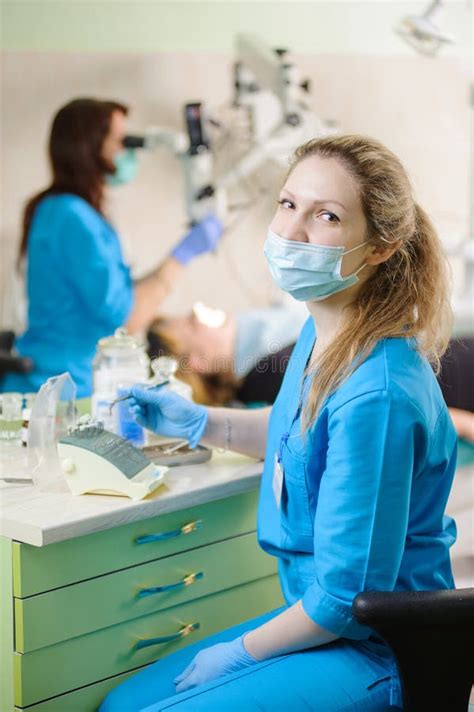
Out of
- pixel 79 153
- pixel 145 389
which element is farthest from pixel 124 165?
pixel 145 389

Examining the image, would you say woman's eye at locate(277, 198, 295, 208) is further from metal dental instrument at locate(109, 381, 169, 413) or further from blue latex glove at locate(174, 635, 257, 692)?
blue latex glove at locate(174, 635, 257, 692)

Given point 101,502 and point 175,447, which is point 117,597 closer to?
point 101,502

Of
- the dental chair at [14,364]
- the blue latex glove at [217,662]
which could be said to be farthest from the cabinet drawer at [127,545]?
the dental chair at [14,364]

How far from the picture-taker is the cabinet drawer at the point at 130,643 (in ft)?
4.70

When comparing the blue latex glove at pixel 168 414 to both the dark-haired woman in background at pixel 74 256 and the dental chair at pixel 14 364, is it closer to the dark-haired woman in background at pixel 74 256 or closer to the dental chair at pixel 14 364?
the dark-haired woman in background at pixel 74 256

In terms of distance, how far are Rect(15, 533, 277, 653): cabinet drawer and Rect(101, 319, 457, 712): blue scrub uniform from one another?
6.0 inches

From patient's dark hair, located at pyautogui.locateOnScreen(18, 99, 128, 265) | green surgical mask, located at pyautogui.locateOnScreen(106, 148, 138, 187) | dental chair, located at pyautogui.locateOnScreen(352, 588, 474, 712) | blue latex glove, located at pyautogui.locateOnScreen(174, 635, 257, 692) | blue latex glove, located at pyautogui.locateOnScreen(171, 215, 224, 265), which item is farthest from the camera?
blue latex glove, located at pyautogui.locateOnScreen(171, 215, 224, 265)

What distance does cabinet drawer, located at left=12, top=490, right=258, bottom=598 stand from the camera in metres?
1.41

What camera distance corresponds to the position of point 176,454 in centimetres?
174

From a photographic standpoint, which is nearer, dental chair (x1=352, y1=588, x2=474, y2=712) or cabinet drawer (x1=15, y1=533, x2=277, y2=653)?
dental chair (x1=352, y1=588, x2=474, y2=712)

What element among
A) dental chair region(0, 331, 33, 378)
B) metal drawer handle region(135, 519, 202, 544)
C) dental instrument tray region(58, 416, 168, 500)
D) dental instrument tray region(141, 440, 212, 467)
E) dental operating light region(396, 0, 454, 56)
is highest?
dental operating light region(396, 0, 454, 56)

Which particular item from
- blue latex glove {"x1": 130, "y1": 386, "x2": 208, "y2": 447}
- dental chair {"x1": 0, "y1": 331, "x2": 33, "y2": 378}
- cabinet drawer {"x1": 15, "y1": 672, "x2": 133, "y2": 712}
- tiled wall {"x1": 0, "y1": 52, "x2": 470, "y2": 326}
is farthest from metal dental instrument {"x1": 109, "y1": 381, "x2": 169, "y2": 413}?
tiled wall {"x1": 0, "y1": 52, "x2": 470, "y2": 326}

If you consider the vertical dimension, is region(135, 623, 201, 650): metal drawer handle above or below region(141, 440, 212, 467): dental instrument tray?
below

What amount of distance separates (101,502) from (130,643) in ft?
0.81
